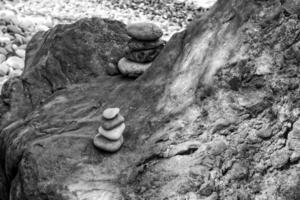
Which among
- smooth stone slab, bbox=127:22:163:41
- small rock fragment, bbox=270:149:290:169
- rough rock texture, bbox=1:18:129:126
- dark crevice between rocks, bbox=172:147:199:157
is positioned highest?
small rock fragment, bbox=270:149:290:169

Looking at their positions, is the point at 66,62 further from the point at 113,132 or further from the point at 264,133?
the point at 264,133

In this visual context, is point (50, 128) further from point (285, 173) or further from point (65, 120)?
point (285, 173)

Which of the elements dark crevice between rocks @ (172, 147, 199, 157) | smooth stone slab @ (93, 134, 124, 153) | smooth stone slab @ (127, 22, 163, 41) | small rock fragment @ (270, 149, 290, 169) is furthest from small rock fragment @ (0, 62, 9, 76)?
small rock fragment @ (270, 149, 290, 169)

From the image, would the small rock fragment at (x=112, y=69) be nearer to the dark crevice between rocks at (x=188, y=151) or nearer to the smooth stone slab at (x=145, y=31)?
the smooth stone slab at (x=145, y=31)

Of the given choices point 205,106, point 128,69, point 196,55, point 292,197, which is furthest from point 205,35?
point 292,197

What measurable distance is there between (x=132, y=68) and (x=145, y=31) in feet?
1.61

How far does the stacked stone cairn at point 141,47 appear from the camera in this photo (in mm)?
5266

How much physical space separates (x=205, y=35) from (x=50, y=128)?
6.53 ft

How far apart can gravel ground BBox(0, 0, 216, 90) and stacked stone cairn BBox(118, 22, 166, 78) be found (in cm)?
599

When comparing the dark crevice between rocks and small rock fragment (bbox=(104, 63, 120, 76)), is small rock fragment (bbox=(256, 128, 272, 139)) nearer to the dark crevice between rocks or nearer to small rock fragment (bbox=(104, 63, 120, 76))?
the dark crevice between rocks

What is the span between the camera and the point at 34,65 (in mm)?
6547

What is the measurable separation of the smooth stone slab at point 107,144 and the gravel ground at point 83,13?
282 inches

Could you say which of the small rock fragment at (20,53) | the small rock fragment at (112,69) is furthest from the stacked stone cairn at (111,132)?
the small rock fragment at (20,53)

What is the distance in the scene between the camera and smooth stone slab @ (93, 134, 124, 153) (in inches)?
162
